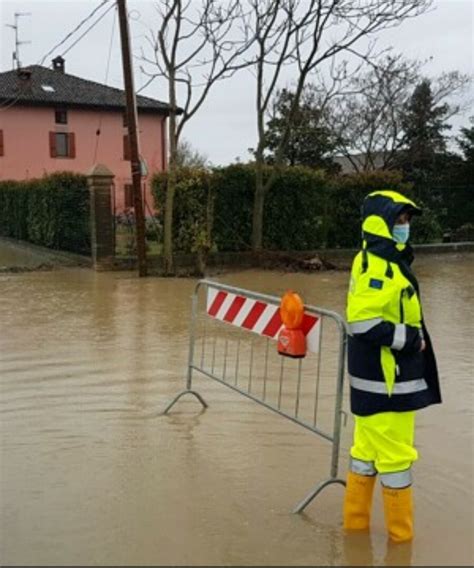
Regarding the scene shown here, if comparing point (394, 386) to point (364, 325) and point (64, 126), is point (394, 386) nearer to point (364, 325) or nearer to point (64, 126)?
point (364, 325)

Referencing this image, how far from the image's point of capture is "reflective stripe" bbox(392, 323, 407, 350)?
3635mm

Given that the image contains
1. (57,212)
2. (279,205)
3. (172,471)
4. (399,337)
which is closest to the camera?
(399,337)

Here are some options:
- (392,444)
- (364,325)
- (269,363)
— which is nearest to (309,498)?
(392,444)

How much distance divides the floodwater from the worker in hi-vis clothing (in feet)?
1.28

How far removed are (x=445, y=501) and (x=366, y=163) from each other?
113 feet

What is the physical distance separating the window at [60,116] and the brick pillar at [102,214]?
3123 cm

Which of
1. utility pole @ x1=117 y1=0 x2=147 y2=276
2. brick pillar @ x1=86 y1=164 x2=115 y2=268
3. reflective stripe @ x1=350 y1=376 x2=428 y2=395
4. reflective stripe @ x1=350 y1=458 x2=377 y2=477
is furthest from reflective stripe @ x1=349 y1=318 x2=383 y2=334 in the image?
brick pillar @ x1=86 y1=164 x2=115 y2=268

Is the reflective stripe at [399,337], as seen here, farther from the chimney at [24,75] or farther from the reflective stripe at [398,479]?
the chimney at [24,75]

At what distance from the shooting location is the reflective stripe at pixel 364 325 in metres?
3.64

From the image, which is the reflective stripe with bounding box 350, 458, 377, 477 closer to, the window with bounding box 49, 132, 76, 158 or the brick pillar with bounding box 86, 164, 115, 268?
the brick pillar with bounding box 86, 164, 115, 268

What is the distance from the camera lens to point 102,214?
61.0ft

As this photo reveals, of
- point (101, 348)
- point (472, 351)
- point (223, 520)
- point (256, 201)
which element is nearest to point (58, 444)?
point (223, 520)

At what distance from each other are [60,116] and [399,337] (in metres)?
47.3

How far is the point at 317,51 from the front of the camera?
19.4 meters
